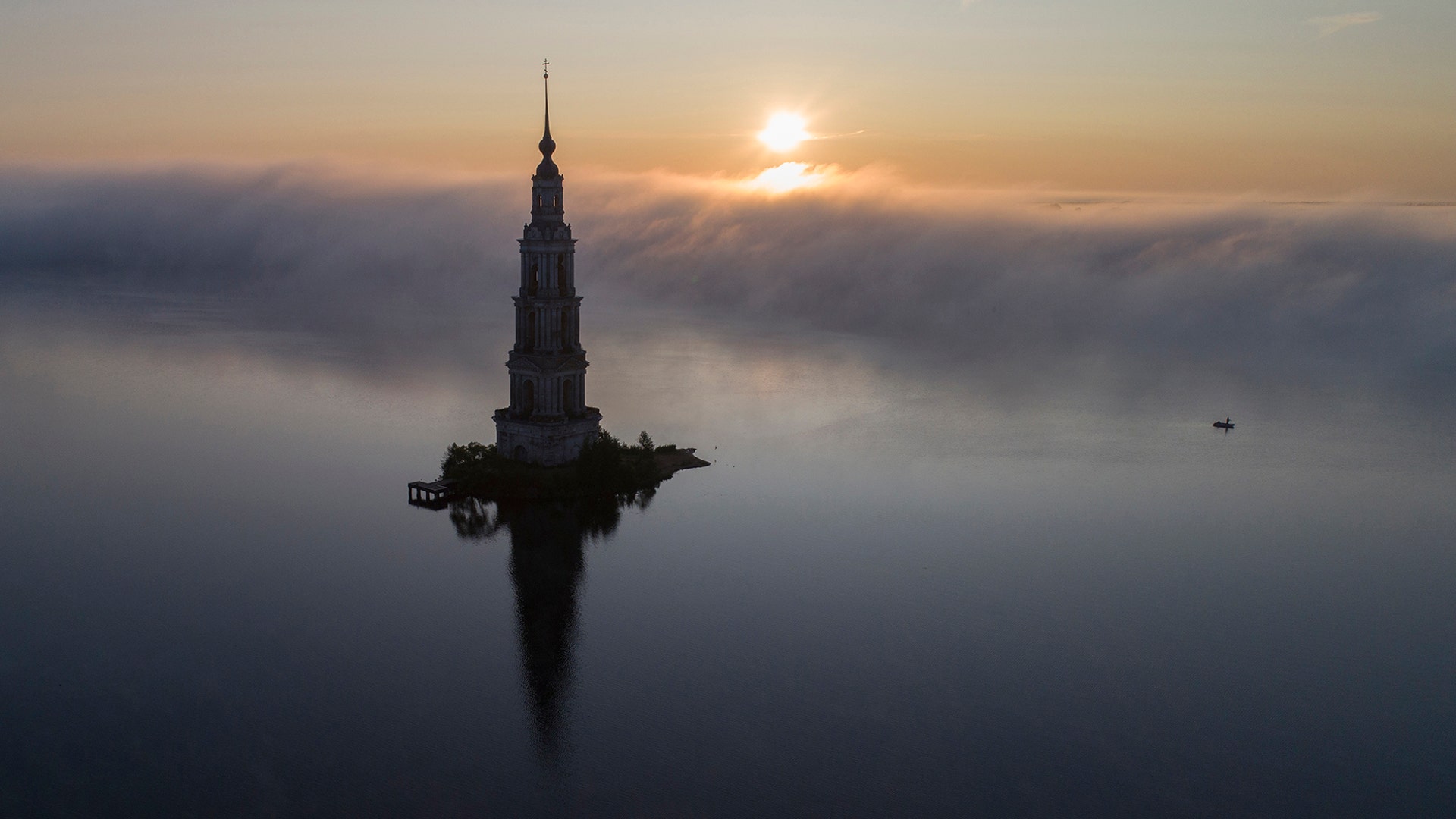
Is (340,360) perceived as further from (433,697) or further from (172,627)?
(433,697)

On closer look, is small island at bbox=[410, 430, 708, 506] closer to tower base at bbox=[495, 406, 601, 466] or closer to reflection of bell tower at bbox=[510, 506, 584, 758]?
tower base at bbox=[495, 406, 601, 466]

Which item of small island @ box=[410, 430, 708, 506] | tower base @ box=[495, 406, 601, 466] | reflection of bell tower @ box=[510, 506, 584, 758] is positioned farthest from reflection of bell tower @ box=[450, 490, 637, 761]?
tower base @ box=[495, 406, 601, 466]

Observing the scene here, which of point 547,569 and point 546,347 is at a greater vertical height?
point 546,347

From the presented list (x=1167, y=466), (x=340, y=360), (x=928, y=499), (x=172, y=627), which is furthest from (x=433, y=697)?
(x=340, y=360)

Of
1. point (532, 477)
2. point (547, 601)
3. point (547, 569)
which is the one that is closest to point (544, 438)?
point (532, 477)

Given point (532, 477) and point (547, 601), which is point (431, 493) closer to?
point (532, 477)
